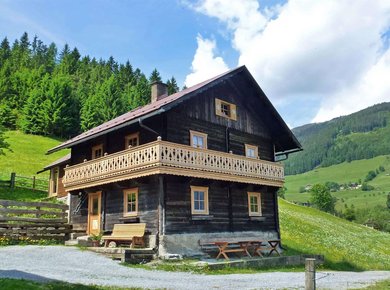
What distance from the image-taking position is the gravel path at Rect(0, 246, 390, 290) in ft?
40.9

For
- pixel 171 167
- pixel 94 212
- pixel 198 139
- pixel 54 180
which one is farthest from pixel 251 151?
pixel 54 180

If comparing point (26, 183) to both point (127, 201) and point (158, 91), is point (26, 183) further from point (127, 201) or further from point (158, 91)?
point (127, 201)

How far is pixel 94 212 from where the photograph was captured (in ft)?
82.0

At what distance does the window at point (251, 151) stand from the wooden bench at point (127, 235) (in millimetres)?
8929

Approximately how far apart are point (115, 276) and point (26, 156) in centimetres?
4915

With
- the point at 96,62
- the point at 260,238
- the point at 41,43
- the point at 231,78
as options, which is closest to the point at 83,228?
the point at 260,238

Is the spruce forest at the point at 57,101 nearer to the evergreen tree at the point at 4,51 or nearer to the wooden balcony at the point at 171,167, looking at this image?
the evergreen tree at the point at 4,51

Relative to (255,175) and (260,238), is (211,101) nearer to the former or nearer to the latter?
(255,175)

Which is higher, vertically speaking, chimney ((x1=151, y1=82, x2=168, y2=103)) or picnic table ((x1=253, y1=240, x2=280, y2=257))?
chimney ((x1=151, y1=82, x2=168, y2=103))

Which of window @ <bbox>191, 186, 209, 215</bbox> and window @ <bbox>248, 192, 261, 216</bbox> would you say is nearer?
window @ <bbox>191, 186, 209, 215</bbox>

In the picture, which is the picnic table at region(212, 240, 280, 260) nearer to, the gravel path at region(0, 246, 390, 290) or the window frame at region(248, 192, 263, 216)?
the window frame at region(248, 192, 263, 216)

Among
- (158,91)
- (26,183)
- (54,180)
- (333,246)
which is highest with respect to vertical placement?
(158,91)

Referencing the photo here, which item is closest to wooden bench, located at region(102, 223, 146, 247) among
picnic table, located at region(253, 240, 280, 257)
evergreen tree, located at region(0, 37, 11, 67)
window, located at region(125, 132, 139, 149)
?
window, located at region(125, 132, 139, 149)

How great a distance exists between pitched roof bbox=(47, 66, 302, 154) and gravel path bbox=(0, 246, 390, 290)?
696 centimetres
